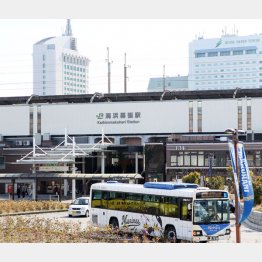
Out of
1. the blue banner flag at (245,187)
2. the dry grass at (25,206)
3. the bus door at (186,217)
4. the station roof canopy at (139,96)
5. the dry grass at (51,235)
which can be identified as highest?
the station roof canopy at (139,96)

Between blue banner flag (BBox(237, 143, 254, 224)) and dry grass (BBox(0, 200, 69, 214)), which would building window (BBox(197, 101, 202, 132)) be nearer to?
dry grass (BBox(0, 200, 69, 214))

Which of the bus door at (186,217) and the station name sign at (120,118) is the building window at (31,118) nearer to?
the station name sign at (120,118)

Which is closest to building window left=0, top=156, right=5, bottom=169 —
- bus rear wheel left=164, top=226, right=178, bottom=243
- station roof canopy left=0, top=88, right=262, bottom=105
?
station roof canopy left=0, top=88, right=262, bottom=105

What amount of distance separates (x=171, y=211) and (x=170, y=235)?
89cm

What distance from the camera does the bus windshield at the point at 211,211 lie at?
77.9 feet

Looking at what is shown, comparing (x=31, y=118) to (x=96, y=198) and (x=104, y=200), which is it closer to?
(x=96, y=198)

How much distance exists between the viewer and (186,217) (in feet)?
78.4

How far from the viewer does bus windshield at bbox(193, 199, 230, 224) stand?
23.7 meters

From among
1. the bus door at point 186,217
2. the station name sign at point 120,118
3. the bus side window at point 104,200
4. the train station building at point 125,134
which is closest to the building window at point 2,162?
the train station building at point 125,134

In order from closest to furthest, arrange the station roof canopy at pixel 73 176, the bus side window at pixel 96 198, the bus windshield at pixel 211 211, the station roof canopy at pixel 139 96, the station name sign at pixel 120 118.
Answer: the bus windshield at pixel 211 211
the bus side window at pixel 96 198
the station roof canopy at pixel 73 176
the station name sign at pixel 120 118
the station roof canopy at pixel 139 96

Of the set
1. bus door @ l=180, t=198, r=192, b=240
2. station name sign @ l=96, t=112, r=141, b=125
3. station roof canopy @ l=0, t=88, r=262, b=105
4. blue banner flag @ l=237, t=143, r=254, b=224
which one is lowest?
bus door @ l=180, t=198, r=192, b=240

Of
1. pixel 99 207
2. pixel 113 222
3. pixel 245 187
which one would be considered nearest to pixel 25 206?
pixel 99 207

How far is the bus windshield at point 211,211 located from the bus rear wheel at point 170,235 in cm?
122

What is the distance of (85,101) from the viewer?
73188 millimetres
